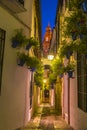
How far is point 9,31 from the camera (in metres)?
8.87

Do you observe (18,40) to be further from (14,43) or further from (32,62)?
(32,62)

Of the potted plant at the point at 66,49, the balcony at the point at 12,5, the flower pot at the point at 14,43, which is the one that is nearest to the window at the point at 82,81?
the potted plant at the point at 66,49

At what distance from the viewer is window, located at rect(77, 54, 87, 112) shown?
872 cm

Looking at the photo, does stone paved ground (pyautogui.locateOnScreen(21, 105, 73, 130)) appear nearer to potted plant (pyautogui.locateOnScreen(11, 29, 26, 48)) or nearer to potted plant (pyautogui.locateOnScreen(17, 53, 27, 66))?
potted plant (pyautogui.locateOnScreen(17, 53, 27, 66))

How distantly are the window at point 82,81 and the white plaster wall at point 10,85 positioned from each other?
8.26 ft

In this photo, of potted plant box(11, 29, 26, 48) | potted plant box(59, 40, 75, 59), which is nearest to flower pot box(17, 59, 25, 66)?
potted plant box(11, 29, 26, 48)

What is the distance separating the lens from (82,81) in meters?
9.25

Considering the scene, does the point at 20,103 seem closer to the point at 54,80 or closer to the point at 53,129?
the point at 53,129

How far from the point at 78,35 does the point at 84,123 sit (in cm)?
352

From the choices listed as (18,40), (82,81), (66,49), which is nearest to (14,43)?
(18,40)

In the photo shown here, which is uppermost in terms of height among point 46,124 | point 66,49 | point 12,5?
point 12,5

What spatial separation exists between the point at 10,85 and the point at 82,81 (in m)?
2.91

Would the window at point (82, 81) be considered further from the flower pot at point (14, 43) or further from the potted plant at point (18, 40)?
the flower pot at point (14, 43)

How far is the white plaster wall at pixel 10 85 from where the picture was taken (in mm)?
8323
